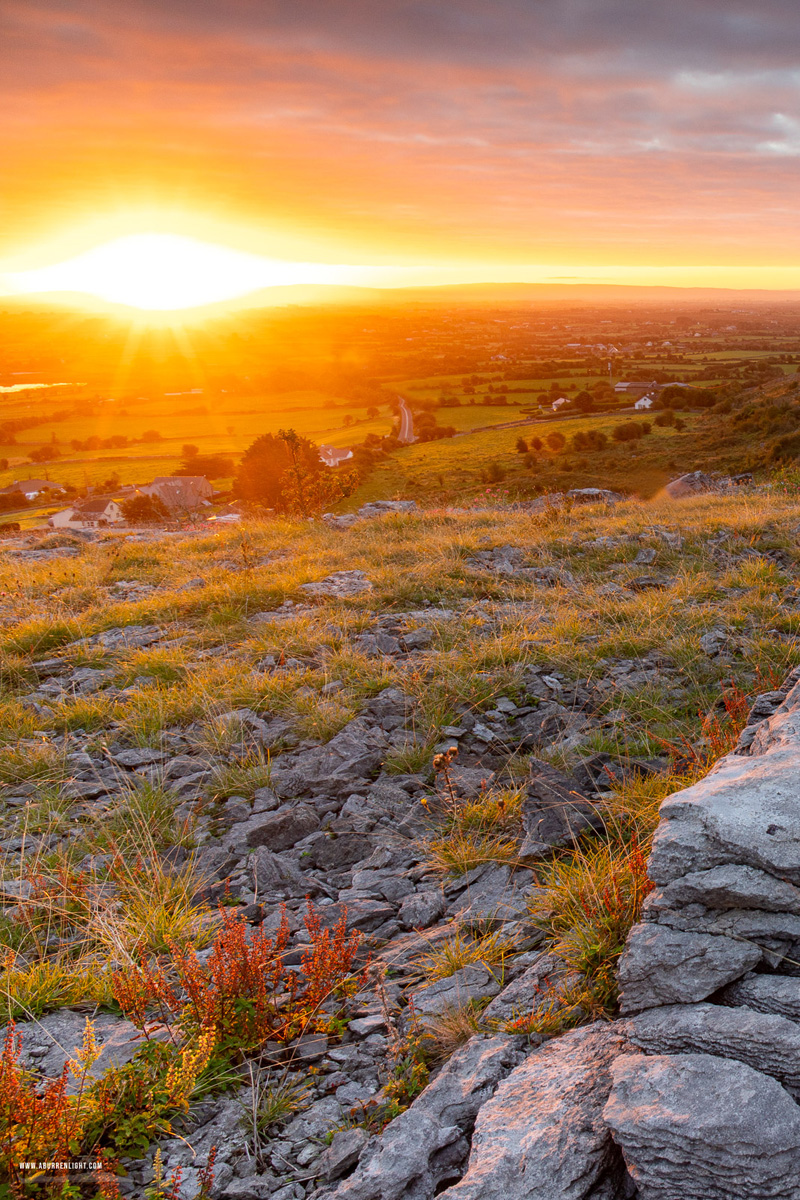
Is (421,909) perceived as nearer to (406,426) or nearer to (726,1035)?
(726,1035)

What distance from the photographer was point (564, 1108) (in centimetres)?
208

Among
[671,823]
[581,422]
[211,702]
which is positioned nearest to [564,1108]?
[671,823]

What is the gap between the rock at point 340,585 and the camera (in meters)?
8.79

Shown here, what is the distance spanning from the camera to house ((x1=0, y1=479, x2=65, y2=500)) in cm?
6489

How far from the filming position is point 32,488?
222 ft

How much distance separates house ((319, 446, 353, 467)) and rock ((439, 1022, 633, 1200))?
63333mm

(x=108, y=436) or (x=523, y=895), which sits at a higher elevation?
(x=108, y=436)

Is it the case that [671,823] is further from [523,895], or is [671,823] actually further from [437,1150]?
[437,1150]

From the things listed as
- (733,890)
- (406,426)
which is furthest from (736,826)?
(406,426)

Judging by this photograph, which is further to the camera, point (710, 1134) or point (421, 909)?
point (421, 909)

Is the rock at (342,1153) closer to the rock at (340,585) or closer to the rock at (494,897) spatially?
the rock at (494,897)

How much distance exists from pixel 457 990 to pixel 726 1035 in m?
1.13

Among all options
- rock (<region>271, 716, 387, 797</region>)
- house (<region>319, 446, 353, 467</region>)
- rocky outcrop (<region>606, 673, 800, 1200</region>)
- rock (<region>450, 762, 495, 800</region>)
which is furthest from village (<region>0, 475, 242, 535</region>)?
rocky outcrop (<region>606, 673, 800, 1200</region>)

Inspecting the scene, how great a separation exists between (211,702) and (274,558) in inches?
251
